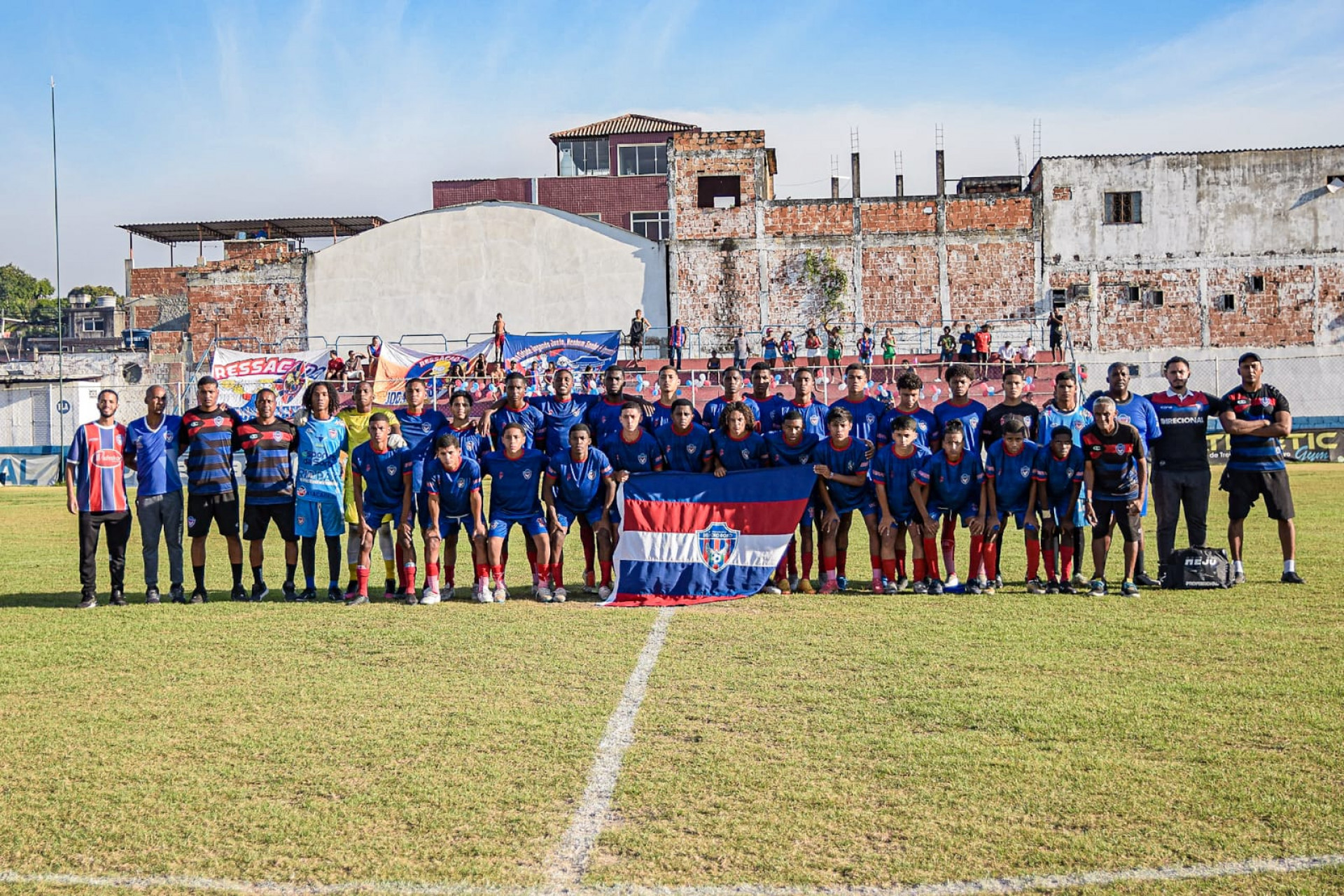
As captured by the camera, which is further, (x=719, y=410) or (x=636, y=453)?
(x=719, y=410)

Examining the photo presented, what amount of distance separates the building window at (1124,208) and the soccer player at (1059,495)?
33999mm

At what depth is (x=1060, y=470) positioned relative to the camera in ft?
33.5

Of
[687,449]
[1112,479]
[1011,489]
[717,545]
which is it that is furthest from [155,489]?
[1112,479]

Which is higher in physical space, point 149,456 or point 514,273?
point 514,273

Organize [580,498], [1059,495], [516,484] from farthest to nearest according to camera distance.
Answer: [580,498] → [516,484] → [1059,495]

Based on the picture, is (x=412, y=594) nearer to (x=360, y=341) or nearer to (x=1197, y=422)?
(x=1197, y=422)

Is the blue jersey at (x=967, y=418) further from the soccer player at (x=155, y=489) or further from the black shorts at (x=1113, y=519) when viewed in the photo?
the soccer player at (x=155, y=489)

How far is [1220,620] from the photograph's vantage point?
8.59m

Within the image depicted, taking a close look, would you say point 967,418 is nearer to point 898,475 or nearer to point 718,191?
point 898,475

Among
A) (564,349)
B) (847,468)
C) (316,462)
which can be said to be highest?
(564,349)

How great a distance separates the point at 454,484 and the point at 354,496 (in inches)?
39.4

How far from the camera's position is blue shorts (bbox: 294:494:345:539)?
34.3ft

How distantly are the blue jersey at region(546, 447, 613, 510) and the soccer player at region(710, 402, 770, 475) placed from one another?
1049 mm

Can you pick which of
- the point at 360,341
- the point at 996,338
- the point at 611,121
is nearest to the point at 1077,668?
the point at 996,338
